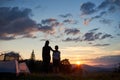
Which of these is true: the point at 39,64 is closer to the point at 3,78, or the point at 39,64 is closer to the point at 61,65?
the point at 61,65

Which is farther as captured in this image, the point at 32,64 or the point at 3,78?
the point at 32,64

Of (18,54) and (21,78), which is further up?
(18,54)

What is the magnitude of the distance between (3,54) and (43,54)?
303cm

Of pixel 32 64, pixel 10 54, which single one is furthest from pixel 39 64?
pixel 10 54

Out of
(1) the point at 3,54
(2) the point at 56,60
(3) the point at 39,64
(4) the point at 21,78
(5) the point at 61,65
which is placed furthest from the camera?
(3) the point at 39,64

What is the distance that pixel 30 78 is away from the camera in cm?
1661

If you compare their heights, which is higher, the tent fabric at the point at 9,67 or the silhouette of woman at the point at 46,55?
the silhouette of woman at the point at 46,55

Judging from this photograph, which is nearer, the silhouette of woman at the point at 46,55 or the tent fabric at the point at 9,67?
the tent fabric at the point at 9,67

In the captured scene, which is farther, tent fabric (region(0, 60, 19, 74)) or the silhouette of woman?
the silhouette of woman

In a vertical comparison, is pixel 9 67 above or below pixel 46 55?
below

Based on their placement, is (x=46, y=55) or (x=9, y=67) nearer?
(x=9, y=67)

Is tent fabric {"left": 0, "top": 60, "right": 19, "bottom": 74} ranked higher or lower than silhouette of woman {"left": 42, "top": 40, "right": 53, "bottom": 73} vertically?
lower

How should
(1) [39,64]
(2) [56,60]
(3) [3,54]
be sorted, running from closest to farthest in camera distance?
(3) [3,54], (2) [56,60], (1) [39,64]

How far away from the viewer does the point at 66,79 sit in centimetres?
1672
